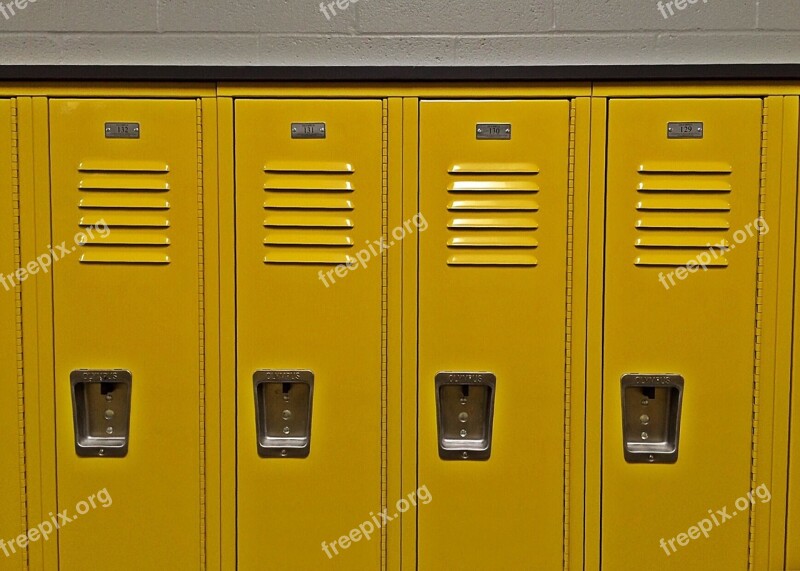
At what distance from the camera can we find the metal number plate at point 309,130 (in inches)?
72.0

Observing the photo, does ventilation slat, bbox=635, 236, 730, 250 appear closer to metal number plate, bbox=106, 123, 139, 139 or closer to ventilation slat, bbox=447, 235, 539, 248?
ventilation slat, bbox=447, 235, 539, 248

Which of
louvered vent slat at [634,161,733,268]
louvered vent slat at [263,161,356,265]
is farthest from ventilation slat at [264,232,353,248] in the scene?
louvered vent slat at [634,161,733,268]

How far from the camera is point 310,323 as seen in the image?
186 centimetres

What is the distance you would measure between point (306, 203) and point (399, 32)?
92 centimetres

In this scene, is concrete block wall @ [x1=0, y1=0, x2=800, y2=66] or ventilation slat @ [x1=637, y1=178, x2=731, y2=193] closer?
ventilation slat @ [x1=637, y1=178, x2=731, y2=193]

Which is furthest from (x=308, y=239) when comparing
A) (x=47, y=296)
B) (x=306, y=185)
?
(x=47, y=296)

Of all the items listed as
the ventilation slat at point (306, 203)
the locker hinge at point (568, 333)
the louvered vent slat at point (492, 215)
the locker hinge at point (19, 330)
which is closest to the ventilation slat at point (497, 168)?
the louvered vent slat at point (492, 215)

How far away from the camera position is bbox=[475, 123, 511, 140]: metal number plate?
1811mm

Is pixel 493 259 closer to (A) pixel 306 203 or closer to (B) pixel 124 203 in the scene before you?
(A) pixel 306 203

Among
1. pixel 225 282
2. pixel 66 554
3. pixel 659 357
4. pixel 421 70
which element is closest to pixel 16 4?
pixel 225 282

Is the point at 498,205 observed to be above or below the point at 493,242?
above

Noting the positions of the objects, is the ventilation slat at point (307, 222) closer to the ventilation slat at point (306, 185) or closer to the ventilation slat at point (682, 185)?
the ventilation slat at point (306, 185)

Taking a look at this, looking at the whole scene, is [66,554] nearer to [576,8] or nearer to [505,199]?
[505,199]

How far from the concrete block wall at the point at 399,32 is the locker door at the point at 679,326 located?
0.69m
